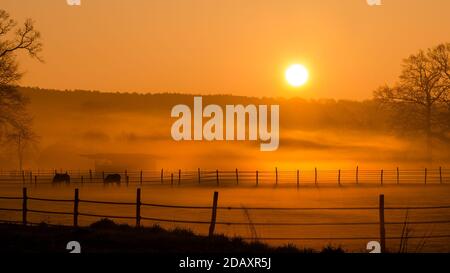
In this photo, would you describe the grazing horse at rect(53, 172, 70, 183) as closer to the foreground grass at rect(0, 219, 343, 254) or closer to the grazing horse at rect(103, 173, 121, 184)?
the grazing horse at rect(103, 173, 121, 184)

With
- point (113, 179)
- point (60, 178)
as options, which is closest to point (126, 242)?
point (113, 179)

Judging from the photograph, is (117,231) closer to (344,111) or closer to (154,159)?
(154,159)

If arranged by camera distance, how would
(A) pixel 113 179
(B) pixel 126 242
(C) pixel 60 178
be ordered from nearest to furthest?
(B) pixel 126 242 → (A) pixel 113 179 → (C) pixel 60 178

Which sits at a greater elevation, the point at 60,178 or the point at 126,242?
the point at 126,242

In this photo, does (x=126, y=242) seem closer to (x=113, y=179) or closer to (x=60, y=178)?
(x=113, y=179)

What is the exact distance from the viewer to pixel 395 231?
2389cm

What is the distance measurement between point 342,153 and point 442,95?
55032 millimetres

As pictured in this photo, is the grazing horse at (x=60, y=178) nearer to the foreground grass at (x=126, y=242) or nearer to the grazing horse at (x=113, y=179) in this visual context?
the grazing horse at (x=113, y=179)

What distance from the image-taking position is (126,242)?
61.4 feet

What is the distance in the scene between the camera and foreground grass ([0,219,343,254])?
17.5m

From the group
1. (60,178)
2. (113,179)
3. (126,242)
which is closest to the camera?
(126,242)

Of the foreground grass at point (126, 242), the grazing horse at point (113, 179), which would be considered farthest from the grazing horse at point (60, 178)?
the foreground grass at point (126, 242)
